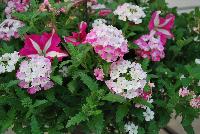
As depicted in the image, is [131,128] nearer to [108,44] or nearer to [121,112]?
[121,112]

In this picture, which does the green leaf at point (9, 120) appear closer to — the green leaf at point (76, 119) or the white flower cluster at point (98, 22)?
the green leaf at point (76, 119)

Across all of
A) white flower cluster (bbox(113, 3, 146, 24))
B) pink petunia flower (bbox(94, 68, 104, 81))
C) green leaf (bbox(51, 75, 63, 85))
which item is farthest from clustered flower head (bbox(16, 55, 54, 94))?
white flower cluster (bbox(113, 3, 146, 24))

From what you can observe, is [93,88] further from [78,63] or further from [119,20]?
[119,20]

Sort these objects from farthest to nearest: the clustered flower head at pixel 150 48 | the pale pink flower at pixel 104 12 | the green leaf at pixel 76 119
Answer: the pale pink flower at pixel 104 12
the clustered flower head at pixel 150 48
the green leaf at pixel 76 119

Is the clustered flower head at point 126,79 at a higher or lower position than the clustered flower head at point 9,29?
higher

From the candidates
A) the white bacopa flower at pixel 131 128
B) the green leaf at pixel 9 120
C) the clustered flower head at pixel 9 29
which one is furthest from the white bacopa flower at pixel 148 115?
the clustered flower head at pixel 9 29

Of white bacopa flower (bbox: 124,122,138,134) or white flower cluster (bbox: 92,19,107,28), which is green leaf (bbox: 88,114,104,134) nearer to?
white bacopa flower (bbox: 124,122,138,134)
